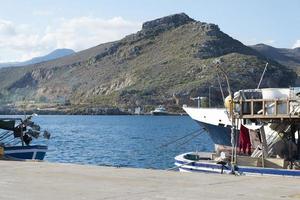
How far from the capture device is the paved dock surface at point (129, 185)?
1459 cm

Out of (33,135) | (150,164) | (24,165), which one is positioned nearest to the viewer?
(24,165)

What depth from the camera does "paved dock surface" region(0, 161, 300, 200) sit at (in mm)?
14594

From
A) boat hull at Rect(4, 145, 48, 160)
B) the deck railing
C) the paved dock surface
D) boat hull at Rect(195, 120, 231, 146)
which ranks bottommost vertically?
boat hull at Rect(4, 145, 48, 160)

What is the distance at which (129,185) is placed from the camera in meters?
16.4

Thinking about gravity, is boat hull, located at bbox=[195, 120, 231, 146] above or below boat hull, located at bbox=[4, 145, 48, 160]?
Result: above

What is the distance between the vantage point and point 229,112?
2566cm

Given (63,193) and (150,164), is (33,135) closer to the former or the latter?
(150,164)

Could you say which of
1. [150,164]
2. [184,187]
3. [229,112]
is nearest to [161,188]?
[184,187]

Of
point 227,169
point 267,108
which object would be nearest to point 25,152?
point 227,169

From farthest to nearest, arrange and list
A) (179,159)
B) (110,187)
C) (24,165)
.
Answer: (179,159), (24,165), (110,187)

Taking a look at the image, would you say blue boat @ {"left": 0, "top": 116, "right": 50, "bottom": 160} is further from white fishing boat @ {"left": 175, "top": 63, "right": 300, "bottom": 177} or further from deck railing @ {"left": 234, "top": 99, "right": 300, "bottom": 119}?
deck railing @ {"left": 234, "top": 99, "right": 300, "bottom": 119}

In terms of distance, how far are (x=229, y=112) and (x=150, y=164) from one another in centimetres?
2714

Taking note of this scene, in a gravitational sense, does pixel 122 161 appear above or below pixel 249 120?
below

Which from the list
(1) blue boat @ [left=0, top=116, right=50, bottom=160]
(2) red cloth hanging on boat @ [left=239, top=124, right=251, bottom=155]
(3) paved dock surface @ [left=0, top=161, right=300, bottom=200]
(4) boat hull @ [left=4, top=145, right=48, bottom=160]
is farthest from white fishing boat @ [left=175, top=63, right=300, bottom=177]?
(1) blue boat @ [left=0, top=116, right=50, bottom=160]
